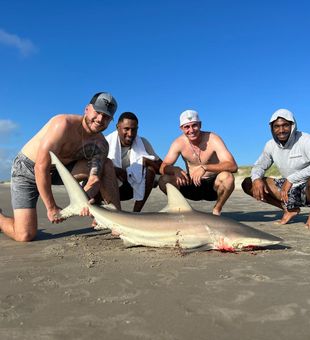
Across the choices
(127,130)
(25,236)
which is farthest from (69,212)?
(127,130)

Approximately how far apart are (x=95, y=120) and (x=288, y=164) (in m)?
3.27

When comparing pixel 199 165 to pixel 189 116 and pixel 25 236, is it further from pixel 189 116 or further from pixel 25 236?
pixel 25 236

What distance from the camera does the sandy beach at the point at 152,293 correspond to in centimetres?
207

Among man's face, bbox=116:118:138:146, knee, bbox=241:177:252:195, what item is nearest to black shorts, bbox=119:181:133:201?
man's face, bbox=116:118:138:146

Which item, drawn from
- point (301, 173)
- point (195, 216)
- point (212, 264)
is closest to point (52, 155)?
point (195, 216)

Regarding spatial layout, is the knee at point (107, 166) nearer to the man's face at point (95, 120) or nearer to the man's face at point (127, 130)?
the man's face at point (95, 120)

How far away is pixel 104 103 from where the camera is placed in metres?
4.78

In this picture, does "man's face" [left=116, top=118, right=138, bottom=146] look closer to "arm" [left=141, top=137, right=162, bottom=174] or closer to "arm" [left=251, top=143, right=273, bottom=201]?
"arm" [left=141, top=137, right=162, bottom=174]

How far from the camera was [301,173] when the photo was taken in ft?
19.4

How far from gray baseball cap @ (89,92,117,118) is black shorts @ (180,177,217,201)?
2221 millimetres

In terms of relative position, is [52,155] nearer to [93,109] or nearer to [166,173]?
[93,109]

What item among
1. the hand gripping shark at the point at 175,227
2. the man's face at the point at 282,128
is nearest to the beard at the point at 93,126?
the hand gripping shark at the point at 175,227

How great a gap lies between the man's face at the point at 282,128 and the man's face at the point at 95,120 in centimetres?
273

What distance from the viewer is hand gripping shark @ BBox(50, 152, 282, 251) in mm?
3936
